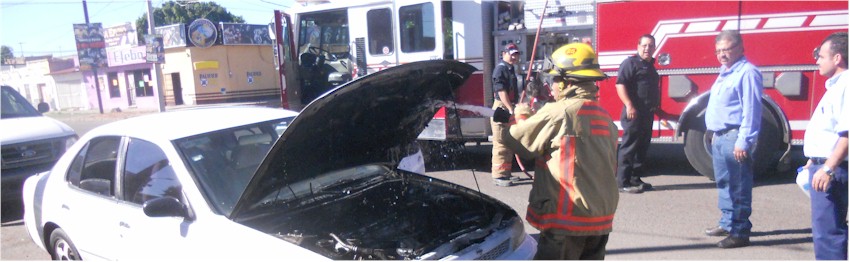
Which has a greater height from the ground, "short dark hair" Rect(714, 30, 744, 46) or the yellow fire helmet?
"short dark hair" Rect(714, 30, 744, 46)

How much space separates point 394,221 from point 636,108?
385 cm

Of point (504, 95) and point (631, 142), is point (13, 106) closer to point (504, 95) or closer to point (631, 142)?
point (504, 95)

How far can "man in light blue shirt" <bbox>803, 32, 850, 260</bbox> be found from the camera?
10.3ft

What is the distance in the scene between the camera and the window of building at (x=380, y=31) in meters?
7.98

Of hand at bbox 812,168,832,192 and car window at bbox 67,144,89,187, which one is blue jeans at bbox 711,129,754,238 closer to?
hand at bbox 812,168,832,192

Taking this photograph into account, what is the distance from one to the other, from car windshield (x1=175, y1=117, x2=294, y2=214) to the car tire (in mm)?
1353

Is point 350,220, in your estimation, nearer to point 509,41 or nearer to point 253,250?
point 253,250

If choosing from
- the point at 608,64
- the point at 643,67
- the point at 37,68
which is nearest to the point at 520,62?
the point at 608,64

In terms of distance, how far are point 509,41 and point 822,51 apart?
4.39 metres

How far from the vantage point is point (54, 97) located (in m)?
39.7

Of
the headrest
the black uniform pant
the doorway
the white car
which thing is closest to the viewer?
the white car

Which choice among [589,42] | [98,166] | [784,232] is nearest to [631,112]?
[589,42]

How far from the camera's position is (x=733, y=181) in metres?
4.32

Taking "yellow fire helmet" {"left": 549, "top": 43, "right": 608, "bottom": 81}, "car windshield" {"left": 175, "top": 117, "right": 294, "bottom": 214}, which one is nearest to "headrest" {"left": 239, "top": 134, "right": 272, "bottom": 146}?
"car windshield" {"left": 175, "top": 117, "right": 294, "bottom": 214}
